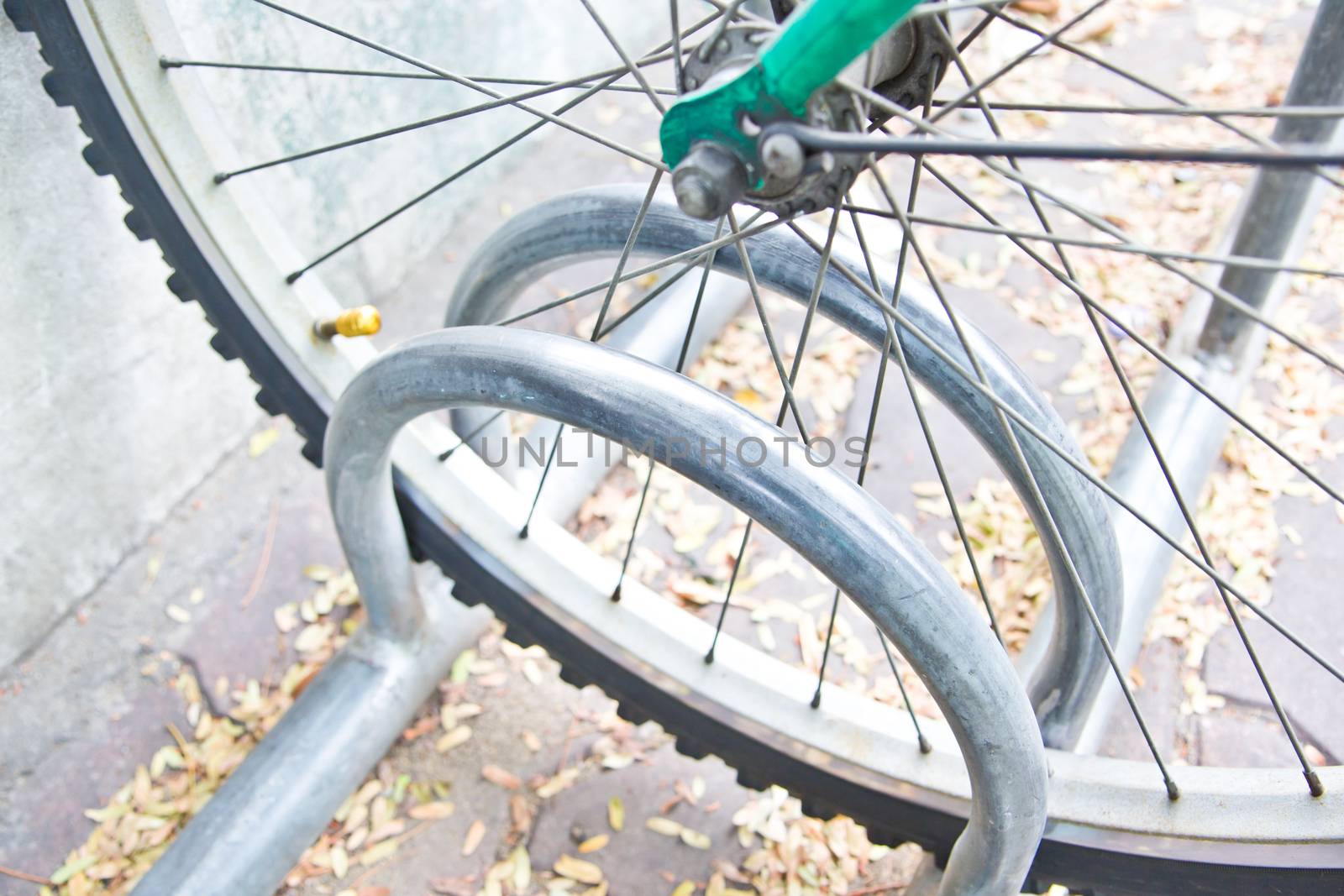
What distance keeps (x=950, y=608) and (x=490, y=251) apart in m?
0.86

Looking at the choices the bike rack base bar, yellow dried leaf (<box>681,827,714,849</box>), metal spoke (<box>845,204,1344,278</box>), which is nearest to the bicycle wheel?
metal spoke (<box>845,204,1344,278</box>)

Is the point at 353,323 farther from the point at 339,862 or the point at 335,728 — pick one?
the point at 339,862

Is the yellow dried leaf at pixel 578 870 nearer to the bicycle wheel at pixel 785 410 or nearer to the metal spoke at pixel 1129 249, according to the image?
the bicycle wheel at pixel 785 410

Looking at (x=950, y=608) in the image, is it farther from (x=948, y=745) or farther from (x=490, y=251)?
(x=490, y=251)

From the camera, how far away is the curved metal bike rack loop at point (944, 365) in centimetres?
129

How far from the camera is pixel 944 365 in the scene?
128 cm

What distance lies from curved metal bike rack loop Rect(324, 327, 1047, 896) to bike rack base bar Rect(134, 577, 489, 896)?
681 mm

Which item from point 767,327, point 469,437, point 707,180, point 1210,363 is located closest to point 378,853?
point 469,437

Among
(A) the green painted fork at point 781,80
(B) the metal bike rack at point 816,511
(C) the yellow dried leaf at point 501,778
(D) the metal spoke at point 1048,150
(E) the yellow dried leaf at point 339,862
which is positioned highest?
(A) the green painted fork at point 781,80

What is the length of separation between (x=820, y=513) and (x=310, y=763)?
975 mm

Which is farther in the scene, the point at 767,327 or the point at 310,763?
the point at 310,763

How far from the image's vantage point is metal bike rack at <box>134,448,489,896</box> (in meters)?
1.50

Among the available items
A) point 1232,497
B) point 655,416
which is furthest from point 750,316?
point 655,416

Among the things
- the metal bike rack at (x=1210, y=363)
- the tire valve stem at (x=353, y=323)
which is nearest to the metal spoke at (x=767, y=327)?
the tire valve stem at (x=353, y=323)
